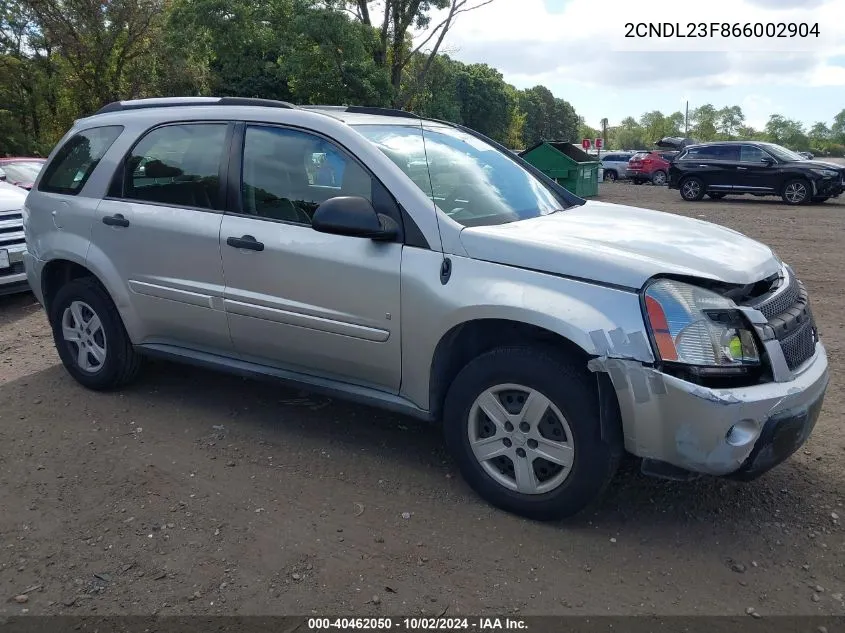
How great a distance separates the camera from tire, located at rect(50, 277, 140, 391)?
15.5ft

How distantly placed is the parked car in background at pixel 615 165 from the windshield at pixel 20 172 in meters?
28.6

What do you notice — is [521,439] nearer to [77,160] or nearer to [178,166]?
[178,166]

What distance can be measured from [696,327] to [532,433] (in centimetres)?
82

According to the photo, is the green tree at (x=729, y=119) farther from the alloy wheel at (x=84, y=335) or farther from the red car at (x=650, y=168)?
the alloy wheel at (x=84, y=335)

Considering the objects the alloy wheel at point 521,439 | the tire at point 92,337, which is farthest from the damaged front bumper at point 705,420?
the tire at point 92,337

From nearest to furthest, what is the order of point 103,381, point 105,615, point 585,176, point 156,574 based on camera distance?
point 105,615, point 156,574, point 103,381, point 585,176

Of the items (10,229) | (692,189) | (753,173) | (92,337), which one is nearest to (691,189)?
(692,189)

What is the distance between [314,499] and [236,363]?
1.09m

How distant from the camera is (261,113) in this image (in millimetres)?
4102

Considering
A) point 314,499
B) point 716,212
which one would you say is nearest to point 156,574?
point 314,499

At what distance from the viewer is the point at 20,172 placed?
11797 millimetres

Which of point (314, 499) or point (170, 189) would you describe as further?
point (170, 189)

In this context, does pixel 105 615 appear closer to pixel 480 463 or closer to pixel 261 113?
pixel 480 463

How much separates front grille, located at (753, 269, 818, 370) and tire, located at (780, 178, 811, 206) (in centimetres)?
1726
